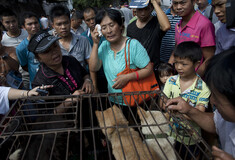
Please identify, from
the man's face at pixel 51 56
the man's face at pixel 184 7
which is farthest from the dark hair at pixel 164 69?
the man's face at pixel 51 56

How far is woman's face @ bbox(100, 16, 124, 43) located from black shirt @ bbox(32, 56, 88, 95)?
543mm

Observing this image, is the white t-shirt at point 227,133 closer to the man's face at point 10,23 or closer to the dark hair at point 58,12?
the dark hair at point 58,12

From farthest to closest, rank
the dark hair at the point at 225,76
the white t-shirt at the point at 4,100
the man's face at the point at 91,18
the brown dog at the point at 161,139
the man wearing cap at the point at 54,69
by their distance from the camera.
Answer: the man's face at the point at 91,18, the man wearing cap at the point at 54,69, the white t-shirt at the point at 4,100, the brown dog at the point at 161,139, the dark hair at the point at 225,76

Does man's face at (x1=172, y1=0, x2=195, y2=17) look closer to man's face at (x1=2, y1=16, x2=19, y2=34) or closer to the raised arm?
the raised arm

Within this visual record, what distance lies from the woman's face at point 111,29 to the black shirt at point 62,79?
54cm

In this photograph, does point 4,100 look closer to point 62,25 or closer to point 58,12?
point 62,25

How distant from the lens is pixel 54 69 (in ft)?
5.28

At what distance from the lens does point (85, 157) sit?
4.72 feet

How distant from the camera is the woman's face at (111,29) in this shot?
1.69m

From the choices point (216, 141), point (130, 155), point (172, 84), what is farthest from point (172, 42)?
point (130, 155)

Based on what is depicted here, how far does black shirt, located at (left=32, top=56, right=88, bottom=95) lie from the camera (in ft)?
Result: 5.02

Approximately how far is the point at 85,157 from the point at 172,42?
2043 mm

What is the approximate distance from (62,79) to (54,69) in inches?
5.4

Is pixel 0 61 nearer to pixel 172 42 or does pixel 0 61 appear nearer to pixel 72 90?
pixel 72 90
